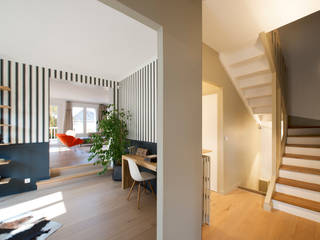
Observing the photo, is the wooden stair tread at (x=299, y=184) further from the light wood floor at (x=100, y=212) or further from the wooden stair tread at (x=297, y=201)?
the light wood floor at (x=100, y=212)

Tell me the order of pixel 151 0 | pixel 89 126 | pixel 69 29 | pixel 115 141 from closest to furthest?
pixel 151 0 < pixel 69 29 < pixel 115 141 < pixel 89 126

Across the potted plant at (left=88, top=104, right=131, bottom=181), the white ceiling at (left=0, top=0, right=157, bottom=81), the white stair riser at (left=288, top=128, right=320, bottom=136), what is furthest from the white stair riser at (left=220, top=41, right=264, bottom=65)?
the potted plant at (left=88, top=104, right=131, bottom=181)

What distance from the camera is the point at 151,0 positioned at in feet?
3.28

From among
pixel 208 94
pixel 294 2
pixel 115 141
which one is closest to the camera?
pixel 294 2

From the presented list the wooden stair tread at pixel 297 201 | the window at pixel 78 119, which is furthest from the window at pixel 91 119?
the wooden stair tread at pixel 297 201

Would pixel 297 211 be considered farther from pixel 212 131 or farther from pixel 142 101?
pixel 142 101

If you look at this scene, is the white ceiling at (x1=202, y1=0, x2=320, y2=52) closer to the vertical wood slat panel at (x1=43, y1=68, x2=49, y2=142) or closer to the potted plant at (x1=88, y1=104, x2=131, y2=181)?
the potted plant at (x1=88, y1=104, x2=131, y2=181)

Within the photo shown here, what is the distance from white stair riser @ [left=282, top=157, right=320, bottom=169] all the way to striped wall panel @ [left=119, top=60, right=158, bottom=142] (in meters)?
2.46

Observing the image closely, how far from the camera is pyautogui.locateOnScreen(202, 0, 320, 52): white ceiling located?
56.4 inches

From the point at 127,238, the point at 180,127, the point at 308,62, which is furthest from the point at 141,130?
the point at 308,62

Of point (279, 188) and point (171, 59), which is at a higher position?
point (171, 59)

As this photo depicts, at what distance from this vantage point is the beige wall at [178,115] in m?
1.06

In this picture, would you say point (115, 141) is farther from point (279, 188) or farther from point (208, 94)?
point (279, 188)

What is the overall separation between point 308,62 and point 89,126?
9.24 metres
